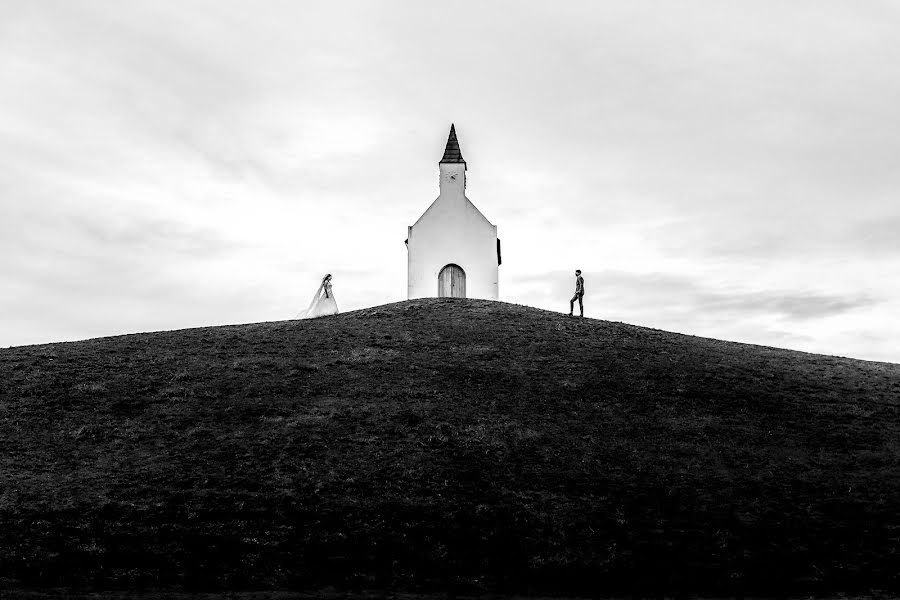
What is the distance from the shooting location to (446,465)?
2150 centimetres

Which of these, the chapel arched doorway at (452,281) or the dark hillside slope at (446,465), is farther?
the chapel arched doorway at (452,281)

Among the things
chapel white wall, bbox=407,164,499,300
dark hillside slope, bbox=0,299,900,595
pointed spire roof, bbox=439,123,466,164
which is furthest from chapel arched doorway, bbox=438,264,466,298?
dark hillside slope, bbox=0,299,900,595

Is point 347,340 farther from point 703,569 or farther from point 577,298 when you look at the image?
point 703,569

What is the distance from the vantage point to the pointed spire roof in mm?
50438

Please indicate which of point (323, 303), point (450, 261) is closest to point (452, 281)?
point (450, 261)

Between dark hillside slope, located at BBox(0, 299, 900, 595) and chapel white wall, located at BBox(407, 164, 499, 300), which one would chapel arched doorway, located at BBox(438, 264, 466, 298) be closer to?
chapel white wall, located at BBox(407, 164, 499, 300)

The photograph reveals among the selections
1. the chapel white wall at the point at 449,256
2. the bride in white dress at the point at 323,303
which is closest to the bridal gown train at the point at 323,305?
the bride in white dress at the point at 323,303

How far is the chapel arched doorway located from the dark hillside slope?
1287 cm

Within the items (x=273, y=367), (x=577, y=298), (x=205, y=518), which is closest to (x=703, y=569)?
(x=205, y=518)

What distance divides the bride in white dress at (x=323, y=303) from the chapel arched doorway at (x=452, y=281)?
8786mm

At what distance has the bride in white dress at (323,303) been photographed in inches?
1634

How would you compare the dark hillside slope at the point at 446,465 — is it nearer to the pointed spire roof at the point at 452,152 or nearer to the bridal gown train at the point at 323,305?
the bridal gown train at the point at 323,305

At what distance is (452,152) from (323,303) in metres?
14.6

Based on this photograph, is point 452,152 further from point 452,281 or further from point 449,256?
point 452,281
